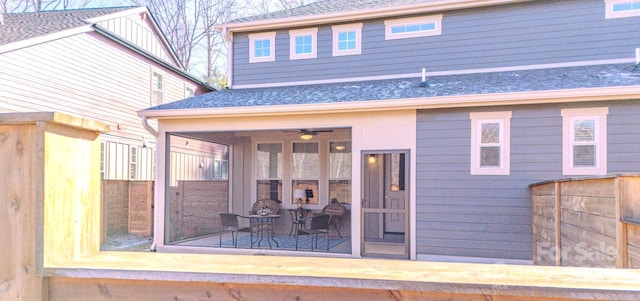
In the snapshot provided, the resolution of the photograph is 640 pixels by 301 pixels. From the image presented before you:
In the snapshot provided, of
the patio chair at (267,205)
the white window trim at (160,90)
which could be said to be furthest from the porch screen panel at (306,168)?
the white window trim at (160,90)

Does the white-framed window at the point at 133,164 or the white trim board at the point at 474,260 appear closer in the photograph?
the white trim board at the point at 474,260

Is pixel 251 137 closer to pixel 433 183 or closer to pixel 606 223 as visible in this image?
pixel 433 183

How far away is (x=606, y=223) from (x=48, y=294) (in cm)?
362

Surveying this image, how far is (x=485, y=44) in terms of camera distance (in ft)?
30.1

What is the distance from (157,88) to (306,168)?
272 inches

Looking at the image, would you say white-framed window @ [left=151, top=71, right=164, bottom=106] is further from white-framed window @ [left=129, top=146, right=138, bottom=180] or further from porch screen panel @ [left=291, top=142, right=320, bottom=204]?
porch screen panel @ [left=291, top=142, right=320, bottom=204]

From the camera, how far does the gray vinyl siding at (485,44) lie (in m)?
8.57

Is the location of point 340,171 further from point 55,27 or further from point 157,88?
point 55,27

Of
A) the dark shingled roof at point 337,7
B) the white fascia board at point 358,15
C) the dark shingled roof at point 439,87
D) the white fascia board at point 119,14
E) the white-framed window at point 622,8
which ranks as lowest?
the dark shingled roof at point 439,87

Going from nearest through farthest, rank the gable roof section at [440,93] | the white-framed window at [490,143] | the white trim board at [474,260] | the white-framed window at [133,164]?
1. the gable roof section at [440,93]
2. the white trim board at [474,260]
3. the white-framed window at [490,143]
4. the white-framed window at [133,164]

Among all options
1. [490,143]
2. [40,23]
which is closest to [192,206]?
[40,23]

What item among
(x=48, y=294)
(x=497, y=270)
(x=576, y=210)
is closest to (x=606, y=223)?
(x=576, y=210)

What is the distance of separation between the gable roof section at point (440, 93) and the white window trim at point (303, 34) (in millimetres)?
1017

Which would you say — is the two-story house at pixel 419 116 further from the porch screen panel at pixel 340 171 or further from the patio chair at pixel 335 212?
the patio chair at pixel 335 212
